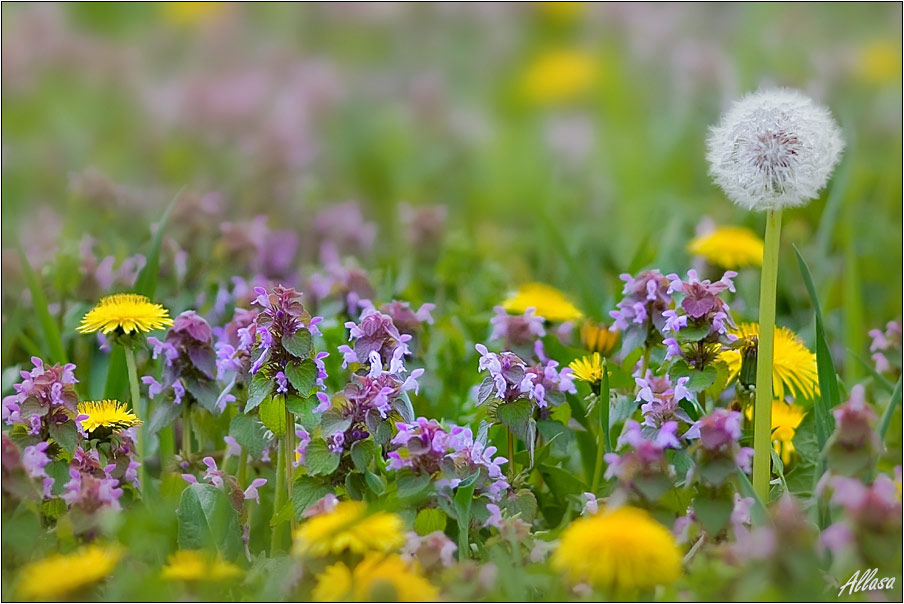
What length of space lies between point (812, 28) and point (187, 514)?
423cm

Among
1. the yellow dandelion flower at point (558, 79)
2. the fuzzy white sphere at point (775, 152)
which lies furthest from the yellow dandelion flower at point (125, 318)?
the yellow dandelion flower at point (558, 79)

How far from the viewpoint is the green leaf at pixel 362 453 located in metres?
1.64

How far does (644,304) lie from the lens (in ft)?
6.28

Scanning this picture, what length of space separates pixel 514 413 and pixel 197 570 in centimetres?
56

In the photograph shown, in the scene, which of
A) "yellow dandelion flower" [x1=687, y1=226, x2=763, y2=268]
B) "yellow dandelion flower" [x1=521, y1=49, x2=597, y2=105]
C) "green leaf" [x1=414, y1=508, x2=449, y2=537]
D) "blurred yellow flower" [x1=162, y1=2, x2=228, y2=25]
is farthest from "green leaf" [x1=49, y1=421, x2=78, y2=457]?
"blurred yellow flower" [x1=162, y1=2, x2=228, y2=25]

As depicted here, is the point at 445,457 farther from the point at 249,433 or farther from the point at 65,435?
the point at 65,435

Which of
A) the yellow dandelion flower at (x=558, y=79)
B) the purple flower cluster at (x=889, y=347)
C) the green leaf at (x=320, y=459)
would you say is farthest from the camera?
the yellow dandelion flower at (x=558, y=79)

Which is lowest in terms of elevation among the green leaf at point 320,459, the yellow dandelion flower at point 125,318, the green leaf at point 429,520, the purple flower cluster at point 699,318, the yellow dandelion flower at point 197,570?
the yellow dandelion flower at point 197,570

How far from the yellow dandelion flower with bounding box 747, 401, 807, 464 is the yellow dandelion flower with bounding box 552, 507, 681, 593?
57 centimetres

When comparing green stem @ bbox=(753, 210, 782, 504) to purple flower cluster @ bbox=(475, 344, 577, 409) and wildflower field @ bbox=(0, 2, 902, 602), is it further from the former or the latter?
purple flower cluster @ bbox=(475, 344, 577, 409)

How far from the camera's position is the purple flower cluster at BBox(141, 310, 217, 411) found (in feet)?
6.10

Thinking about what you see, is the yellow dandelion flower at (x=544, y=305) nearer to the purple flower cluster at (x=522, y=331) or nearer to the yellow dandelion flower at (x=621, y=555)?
the purple flower cluster at (x=522, y=331)

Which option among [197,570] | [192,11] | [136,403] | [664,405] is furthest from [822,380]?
[192,11]

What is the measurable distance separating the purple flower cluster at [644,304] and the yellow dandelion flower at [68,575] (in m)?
0.92
